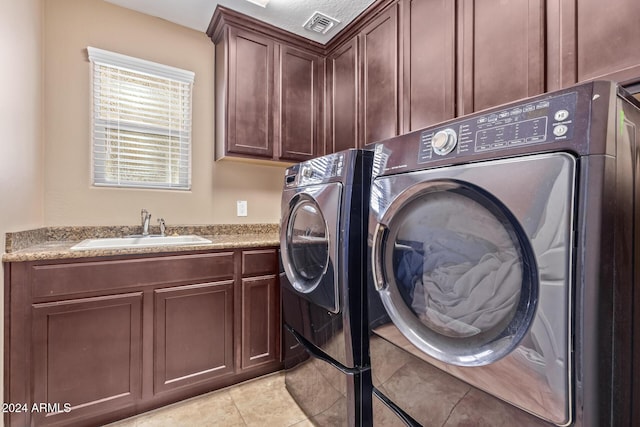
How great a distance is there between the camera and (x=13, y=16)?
4.65 feet

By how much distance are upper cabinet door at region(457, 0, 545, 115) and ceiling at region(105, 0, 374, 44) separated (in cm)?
81

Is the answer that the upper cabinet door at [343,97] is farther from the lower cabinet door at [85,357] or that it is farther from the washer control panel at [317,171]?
the lower cabinet door at [85,357]

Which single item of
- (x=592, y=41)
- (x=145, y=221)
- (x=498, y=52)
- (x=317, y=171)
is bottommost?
(x=145, y=221)

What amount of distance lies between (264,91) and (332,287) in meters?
1.60

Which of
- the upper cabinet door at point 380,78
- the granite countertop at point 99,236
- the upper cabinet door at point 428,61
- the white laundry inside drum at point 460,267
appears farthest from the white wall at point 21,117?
the upper cabinet door at point 428,61

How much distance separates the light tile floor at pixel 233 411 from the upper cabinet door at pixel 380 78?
1676 millimetres

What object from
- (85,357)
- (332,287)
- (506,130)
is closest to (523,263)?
(506,130)

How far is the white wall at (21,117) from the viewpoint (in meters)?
1.33

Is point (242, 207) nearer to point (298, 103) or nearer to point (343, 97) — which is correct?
point (298, 103)

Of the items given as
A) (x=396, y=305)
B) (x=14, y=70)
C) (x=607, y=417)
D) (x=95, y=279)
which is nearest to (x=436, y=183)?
(x=396, y=305)

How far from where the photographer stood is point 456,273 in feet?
2.75

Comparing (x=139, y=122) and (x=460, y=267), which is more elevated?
(x=139, y=122)

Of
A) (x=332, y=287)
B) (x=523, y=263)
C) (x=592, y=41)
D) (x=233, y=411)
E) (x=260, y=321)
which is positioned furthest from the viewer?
(x=260, y=321)

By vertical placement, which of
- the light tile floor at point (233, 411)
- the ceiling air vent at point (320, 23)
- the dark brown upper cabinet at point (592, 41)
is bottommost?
the light tile floor at point (233, 411)
